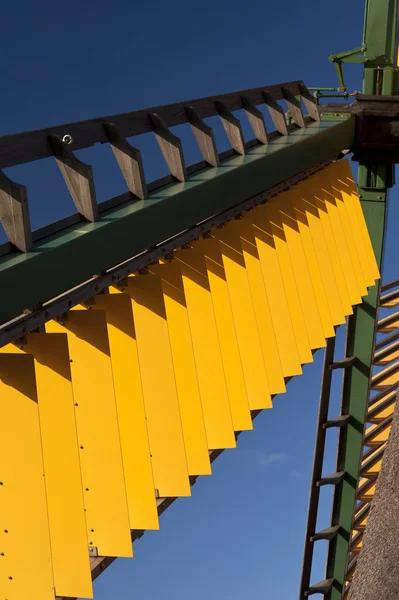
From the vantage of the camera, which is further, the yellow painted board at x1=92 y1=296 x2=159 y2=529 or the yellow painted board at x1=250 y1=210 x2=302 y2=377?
the yellow painted board at x1=250 y1=210 x2=302 y2=377

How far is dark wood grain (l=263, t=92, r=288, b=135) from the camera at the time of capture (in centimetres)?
867

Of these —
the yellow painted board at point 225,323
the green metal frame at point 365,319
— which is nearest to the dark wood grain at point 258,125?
the yellow painted board at point 225,323

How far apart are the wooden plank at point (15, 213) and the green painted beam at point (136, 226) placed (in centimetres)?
7

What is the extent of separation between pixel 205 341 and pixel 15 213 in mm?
2591

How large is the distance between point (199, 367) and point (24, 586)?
229 centimetres

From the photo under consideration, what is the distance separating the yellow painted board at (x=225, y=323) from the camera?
6.79 meters

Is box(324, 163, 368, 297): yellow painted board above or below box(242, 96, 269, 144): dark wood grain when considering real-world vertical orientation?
below

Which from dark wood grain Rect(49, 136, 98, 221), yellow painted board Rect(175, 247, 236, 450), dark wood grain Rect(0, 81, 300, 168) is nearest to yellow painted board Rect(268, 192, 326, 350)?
dark wood grain Rect(0, 81, 300, 168)

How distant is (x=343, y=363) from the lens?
14.0 meters

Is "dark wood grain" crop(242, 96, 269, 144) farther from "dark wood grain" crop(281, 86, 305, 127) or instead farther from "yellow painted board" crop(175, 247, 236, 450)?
"yellow painted board" crop(175, 247, 236, 450)

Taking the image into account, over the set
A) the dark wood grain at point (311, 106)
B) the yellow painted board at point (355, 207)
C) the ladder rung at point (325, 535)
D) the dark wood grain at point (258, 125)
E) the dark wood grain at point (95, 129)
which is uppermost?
the dark wood grain at point (95, 129)

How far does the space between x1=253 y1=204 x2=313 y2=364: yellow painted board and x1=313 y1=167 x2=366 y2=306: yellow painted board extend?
76.2 inches

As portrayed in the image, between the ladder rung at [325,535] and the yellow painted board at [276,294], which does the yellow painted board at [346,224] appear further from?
the ladder rung at [325,535]

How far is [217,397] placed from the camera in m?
6.34
